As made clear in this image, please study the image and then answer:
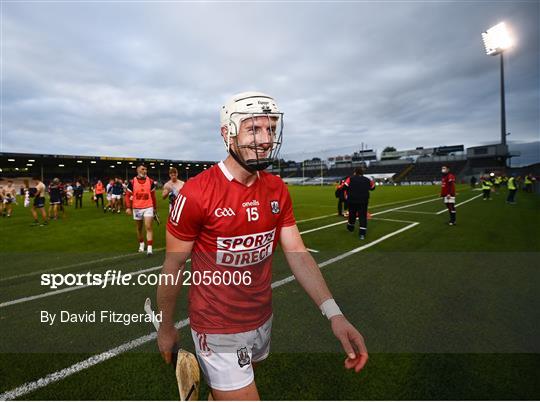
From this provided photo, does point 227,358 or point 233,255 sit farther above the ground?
point 233,255

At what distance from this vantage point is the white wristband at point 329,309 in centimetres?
164

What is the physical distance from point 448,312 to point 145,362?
4.02 meters

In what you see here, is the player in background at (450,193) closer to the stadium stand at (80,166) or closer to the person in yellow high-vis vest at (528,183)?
the person in yellow high-vis vest at (528,183)

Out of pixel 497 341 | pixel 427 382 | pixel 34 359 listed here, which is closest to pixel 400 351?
pixel 427 382

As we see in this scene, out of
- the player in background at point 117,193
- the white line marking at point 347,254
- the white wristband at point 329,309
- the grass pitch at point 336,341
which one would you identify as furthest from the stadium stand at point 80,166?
the white wristband at point 329,309

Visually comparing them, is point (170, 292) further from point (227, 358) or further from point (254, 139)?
point (254, 139)

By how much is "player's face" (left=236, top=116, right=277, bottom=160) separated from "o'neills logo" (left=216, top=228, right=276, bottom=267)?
52 cm

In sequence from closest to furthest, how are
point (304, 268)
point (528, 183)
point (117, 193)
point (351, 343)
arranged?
point (351, 343) < point (304, 268) < point (117, 193) < point (528, 183)

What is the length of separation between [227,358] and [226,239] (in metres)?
0.70

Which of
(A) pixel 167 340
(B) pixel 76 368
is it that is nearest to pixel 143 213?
(B) pixel 76 368

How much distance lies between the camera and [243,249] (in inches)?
70.5

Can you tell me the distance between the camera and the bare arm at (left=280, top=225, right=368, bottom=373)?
1.42 metres

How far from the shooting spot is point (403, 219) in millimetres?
12117

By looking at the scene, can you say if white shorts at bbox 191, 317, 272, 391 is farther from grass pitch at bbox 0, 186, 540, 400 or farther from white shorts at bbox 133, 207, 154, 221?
white shorts at bbox 133, 207, 154, 221
